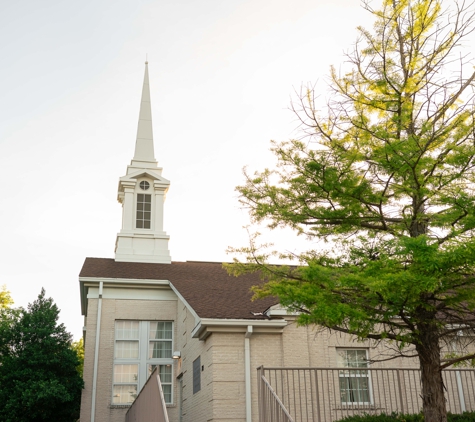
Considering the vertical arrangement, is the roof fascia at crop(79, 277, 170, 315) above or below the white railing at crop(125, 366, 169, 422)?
above

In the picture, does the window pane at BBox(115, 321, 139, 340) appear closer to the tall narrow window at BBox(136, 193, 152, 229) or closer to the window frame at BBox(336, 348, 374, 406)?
the tall narrow window at BBox(136, 193, 152, 229)

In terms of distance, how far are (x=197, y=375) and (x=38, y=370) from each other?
5885 millimetres

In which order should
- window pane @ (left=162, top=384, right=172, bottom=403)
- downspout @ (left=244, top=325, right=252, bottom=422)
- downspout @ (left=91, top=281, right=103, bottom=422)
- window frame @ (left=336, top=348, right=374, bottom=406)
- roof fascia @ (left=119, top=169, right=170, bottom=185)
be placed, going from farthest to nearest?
roof fascia @ (left=119, top=169, right=170, bottom=185)
window pane @ (left=162, top=384, right=172, bottom=403)
downspout @ (left=91, top=281, right=103, bottom=422)
window frame @ (left=336, top=348, right=374, bottom=406)
downspout @ (left=244, top=325, right=252, bottom=422)

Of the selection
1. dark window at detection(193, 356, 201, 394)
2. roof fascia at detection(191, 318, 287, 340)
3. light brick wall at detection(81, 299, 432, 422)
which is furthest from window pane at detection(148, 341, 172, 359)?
roof fascia at detection(191, 318, 287, 340)

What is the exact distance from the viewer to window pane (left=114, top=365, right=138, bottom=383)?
1962cm

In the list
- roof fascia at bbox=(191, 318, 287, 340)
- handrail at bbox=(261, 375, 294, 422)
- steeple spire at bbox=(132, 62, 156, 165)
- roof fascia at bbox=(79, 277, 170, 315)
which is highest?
steeple spire at bbox=(132, 62, 156, 165)

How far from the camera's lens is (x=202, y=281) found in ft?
69.8

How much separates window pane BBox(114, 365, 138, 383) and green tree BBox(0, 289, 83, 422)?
140 cm

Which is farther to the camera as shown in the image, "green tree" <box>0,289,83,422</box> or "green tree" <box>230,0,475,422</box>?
"green tree" <box>0,289,83,422</box>

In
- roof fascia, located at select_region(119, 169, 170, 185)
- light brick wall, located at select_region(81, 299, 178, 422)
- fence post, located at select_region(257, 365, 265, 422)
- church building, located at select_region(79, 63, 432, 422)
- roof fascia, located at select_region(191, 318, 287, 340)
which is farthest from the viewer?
roof fascia, located at select_region(119, 169, 170, 185)

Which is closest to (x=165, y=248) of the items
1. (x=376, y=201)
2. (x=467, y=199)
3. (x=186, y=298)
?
(x=186, y=298)

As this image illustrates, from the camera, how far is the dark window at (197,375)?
16.0m

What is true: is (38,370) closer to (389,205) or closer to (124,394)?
(124,394)

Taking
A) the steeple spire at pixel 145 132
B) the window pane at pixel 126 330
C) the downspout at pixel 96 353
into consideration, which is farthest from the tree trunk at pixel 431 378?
the steeple spire at pixel 145 132
